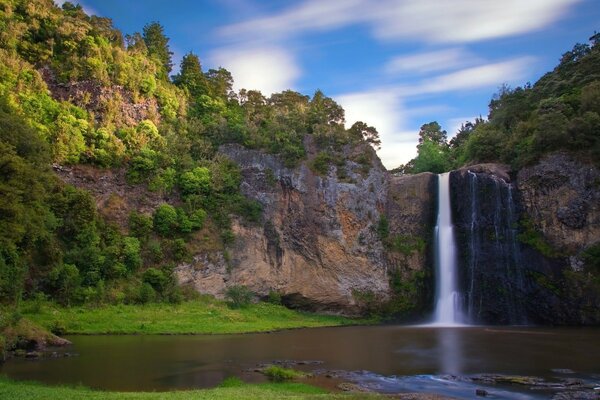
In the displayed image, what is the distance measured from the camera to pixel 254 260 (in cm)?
4666

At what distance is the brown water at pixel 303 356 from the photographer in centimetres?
1933

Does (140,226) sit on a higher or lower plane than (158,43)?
lower

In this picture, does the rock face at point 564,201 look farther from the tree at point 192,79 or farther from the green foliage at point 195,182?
the tree at point 192,79

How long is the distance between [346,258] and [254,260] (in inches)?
338

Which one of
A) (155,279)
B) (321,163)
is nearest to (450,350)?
(155,279)

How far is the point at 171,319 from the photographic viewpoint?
121 ft

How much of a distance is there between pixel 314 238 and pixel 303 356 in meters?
23.8

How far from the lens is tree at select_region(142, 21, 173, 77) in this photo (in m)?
65.6

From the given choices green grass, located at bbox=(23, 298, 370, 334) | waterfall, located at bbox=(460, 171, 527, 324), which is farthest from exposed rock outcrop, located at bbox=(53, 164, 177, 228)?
waterfall, located at bbox=(460, 171, 527, 324)

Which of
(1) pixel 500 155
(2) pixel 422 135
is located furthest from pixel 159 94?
(2) pixel 422 135

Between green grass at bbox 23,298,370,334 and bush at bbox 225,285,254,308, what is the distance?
562mm

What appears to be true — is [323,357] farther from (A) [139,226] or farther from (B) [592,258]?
(B) [592,258]

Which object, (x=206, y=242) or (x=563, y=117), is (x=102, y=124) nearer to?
(x=206, y=242)

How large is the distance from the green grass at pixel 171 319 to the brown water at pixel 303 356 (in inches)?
94.5
